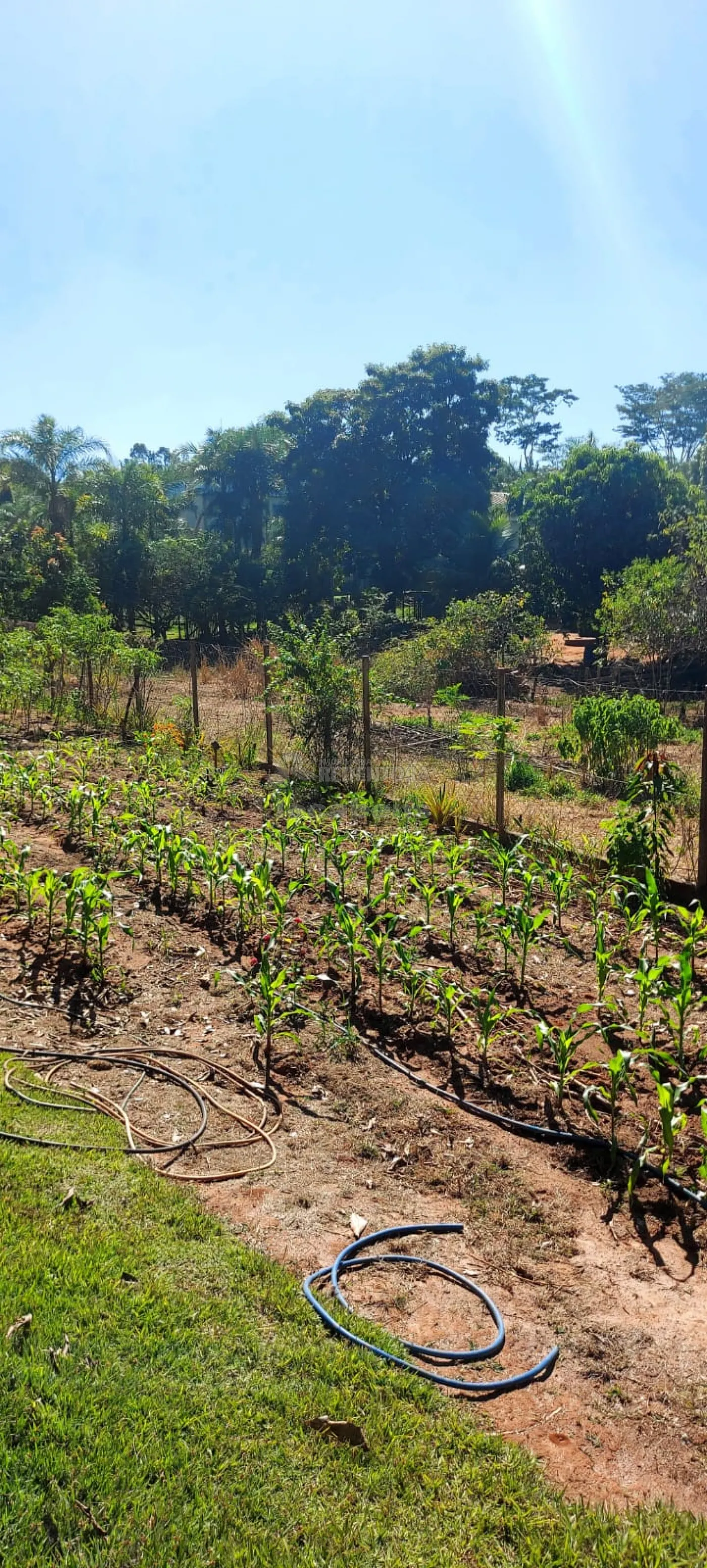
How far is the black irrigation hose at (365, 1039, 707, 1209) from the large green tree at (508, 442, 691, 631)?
72.3ft

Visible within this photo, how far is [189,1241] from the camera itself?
2.91 metres

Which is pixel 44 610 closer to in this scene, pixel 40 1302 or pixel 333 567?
pixel 333 567

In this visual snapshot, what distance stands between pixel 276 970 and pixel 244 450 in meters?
28.0

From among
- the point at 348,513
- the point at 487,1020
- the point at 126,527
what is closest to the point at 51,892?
the point at 487,1020

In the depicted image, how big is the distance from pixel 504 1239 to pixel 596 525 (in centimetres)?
2450

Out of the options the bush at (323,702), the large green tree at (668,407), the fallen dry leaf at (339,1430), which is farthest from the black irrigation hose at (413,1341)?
the large green tree at (668,407)

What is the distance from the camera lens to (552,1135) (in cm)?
374

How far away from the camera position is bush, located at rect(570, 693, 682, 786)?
33.1ft

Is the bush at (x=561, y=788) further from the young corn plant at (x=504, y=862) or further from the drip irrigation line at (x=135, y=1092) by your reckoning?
the drip irrigation line at (x=135, y=1092)

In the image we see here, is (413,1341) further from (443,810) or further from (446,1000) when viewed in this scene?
(443,810)

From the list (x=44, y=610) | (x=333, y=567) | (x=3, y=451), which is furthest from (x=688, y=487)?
(x=3, y=451)

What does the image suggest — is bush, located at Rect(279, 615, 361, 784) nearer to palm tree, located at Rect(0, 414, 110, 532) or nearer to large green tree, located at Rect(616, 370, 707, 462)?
palm tree, located at Rect(0, 414, 110, 532)

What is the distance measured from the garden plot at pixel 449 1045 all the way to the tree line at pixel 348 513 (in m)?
19.0

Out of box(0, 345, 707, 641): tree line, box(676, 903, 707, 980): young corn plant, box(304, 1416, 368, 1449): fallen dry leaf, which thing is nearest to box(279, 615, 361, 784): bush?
box(676, 903, 707, 980): young corn plant
